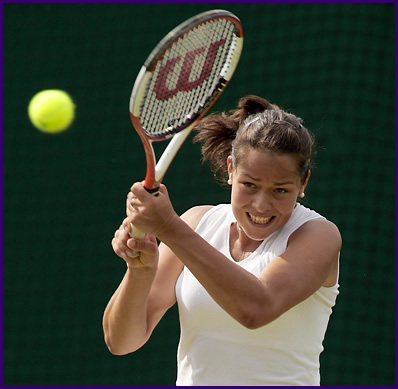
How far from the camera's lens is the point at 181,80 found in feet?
6.35

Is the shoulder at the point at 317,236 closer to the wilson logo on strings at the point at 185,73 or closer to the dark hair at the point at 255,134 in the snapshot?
the dark hair at the point at 255,134

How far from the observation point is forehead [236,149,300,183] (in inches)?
74.0

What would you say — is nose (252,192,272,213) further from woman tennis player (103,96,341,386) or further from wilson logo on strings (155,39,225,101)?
wilson logo on strings (155,39,225,101)

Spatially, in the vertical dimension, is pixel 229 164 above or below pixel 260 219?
above

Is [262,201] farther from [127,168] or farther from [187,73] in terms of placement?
[127,168]

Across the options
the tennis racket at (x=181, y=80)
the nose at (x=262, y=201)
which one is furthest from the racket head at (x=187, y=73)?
the nose at (x=262, y=201)

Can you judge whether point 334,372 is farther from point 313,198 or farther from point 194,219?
point 194,219

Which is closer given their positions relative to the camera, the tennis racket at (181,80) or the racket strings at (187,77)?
the tennis racket at (181,80)

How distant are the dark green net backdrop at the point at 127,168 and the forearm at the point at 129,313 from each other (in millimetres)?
1628

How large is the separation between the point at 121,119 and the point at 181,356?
6.64 feet

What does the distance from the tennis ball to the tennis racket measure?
5.25 feet

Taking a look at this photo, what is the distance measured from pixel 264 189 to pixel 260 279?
0.73 feet

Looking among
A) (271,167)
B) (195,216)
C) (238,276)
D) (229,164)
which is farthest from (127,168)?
(238,276)

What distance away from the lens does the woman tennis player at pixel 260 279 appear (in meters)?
1.83
